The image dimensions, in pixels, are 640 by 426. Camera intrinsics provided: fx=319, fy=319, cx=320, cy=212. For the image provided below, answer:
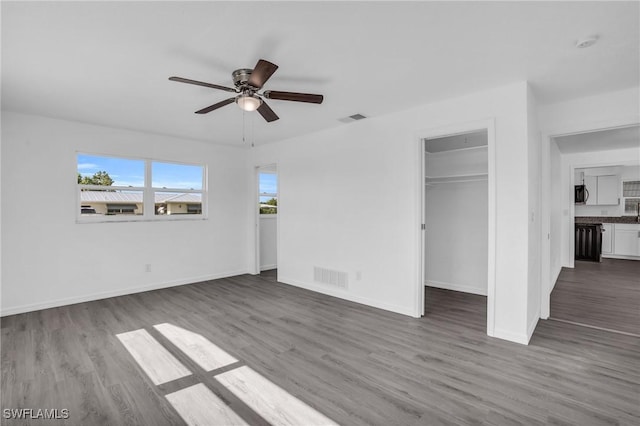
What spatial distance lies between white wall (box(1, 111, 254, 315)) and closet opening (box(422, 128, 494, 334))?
12.4 ft

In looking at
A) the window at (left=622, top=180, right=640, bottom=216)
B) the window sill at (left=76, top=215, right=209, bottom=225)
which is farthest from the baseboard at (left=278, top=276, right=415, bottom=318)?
the window at (left=622, top=180, right=640, bottom=216)

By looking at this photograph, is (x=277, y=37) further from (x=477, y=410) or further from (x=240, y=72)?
(x=477, y=410)

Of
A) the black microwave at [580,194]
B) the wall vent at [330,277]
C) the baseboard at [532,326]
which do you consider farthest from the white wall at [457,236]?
the black microwave at [580,194]

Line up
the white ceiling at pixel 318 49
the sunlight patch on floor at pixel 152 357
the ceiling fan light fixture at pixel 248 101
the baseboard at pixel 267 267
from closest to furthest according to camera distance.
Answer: the white ceiling at pixel 318 49 < the sunlight patch on floor at pixel 152 357 < the ceiling fan light fixture at pixel 248 101 < the baseboard at pixel 267 267

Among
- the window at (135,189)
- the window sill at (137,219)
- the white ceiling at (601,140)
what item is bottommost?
the window sill at (137,219)

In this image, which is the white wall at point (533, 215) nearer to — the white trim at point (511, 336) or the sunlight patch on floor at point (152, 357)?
the white trim at point (511, 336)

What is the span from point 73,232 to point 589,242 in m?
10.4

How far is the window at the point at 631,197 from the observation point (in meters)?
8.16

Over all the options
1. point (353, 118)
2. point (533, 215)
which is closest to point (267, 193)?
point (353, 118)

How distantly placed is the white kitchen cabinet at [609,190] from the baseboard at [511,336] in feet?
25.2

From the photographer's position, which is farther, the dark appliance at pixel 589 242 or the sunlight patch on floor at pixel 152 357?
the dark appliance at pixel 589 242

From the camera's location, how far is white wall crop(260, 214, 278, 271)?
6.71 meters

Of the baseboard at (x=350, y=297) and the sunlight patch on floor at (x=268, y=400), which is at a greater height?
the baseboard at (x=350, y=297)

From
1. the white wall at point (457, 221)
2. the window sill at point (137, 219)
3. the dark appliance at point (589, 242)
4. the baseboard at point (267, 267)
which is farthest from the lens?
the dark appliance at point (589, 242)
